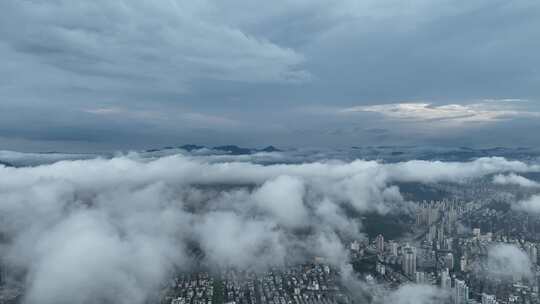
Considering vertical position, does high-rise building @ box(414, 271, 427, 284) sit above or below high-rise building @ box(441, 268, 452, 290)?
below

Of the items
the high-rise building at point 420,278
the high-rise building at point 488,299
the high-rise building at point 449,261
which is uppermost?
the high-rise building at point 488,299

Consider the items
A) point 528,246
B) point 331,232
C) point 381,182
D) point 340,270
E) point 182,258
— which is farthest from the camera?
point 381,182

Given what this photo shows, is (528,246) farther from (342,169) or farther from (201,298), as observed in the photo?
(342,169)

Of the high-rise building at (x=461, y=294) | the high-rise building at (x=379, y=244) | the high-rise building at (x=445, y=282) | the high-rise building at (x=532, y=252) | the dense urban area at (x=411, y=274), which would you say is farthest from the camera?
the high-rise building at (x=379, y=244)

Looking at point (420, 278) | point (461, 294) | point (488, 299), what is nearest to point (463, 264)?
point (420, 278)

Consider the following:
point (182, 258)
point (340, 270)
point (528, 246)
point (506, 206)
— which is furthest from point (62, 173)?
point (506, 206)

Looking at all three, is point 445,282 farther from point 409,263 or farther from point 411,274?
point 409,263

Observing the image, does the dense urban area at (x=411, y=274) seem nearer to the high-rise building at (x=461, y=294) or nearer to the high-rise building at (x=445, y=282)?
the high-rise building at (x=461, y=294)

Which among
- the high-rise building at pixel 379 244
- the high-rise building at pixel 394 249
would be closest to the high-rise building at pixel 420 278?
the high-rise building at pixel 394 249

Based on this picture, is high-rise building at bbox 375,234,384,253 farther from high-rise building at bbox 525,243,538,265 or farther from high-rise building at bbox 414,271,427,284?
high-rise building at bbox 525,243,538,265

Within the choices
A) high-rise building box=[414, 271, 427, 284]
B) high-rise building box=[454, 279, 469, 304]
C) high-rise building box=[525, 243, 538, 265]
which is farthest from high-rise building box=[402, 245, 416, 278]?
high-rise building box=[525, 243, 538, 265]

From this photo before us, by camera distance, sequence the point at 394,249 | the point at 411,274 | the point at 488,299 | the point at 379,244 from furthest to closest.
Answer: the point at 379,244 < the point at 394,249 < the point at 411,274 < the point at 488,299
